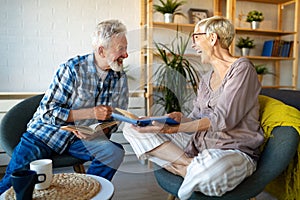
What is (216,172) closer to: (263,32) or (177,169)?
(177,169)

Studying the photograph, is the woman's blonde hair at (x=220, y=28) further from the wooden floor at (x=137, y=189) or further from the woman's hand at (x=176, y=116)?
the wooden floor at (x=137, y=189)

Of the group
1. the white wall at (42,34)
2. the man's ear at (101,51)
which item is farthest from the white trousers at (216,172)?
the white wall at (42,34)

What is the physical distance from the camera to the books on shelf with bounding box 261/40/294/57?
301cm

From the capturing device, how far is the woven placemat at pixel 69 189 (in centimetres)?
95

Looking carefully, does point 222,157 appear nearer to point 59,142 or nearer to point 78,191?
point 78,191

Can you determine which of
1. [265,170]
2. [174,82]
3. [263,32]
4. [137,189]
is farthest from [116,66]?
[263,32]

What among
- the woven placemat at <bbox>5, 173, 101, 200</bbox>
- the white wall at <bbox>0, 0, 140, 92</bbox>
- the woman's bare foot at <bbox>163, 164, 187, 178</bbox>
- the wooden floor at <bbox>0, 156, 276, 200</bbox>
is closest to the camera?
the woven placemat at <bbox>5, 173, 101, 200</bbox>

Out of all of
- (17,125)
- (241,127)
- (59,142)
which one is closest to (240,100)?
(241,127)

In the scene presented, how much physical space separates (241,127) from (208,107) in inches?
7.4

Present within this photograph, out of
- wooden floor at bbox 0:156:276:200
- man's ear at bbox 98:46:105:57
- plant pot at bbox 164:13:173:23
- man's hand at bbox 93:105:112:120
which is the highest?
plant pot at bbox 164:13:173:23

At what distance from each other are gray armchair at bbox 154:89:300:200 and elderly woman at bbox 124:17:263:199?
0.09ft

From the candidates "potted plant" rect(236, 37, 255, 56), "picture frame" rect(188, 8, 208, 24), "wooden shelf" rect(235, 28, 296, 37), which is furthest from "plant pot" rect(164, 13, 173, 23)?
"potted plant" rect(236, 37, 255, 56)

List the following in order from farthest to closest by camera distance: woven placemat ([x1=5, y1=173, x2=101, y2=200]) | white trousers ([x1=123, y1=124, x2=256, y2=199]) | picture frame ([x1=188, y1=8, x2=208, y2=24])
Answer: picture frame ([x1=188, y1=8, x2=208, y2=24])
white trousers ([x1=123, y1=124, x2=256, y2=199])
woven placemat ([x1=5, y1=173, x2=101, y2=200])

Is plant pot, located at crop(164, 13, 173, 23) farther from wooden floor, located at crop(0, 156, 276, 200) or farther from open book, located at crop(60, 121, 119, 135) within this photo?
open book, located at crop(60, 121, 119, 135)
